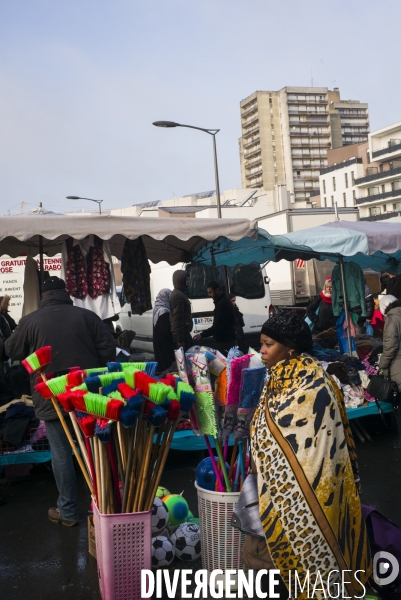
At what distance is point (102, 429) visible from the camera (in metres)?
3.44

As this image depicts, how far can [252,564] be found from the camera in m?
3.35

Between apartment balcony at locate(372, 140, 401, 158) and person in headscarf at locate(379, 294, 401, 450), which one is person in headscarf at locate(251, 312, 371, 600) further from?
apartment balcony at locate(372, 140, 401, 158)

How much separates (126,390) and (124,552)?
3.07 feet

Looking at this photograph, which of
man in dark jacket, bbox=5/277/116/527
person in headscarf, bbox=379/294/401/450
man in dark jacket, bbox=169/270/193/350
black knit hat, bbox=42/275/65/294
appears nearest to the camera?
man in dark jacket, bbox=5/277/116/527

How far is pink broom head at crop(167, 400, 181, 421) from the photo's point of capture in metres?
3.60

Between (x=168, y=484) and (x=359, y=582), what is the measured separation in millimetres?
3227

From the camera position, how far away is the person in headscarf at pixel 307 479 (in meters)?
3.05

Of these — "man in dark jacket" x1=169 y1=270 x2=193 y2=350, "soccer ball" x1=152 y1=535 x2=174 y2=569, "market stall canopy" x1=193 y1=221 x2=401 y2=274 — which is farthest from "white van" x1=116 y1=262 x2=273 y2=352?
"soccer ball" x1=152 y1=535 x2=174 y2=569

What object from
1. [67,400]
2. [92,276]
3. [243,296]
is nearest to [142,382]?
[67,400]

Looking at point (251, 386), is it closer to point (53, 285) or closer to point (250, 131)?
point (53, 285)

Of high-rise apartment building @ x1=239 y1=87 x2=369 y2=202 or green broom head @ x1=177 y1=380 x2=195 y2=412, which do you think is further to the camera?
high-rise apartment building @ x1=239 y1=87 x2=369 y2=202

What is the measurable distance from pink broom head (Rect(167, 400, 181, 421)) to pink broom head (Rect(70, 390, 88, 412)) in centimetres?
49

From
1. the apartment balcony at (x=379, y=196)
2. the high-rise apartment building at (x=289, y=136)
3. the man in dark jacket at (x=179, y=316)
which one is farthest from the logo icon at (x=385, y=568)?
the high-rise apartment building at (x=289, y=136)

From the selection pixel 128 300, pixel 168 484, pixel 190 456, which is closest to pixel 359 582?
pixel 168 484
